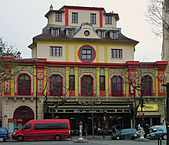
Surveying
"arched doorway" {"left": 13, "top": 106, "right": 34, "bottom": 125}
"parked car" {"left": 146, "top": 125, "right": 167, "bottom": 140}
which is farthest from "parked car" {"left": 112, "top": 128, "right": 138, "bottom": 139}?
"arched doorway" {"left": 13, "top": 106, "right": 34, "bottom": 125}

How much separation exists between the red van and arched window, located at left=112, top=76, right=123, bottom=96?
41.7 ft

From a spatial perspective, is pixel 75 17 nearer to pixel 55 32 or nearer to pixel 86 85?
pixel 55 32

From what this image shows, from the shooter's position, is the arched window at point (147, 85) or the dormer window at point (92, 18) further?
the dormer window at point (92, 18)

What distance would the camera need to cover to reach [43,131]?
123 ft

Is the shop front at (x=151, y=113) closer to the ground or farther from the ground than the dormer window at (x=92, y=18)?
closer to the ground

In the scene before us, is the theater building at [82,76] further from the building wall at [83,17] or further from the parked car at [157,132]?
the parked car at [157,132]

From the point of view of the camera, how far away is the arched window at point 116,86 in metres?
49.1

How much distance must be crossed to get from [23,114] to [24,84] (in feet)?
11.6

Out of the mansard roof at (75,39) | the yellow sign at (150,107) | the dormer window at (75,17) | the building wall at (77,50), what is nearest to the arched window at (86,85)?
the building wall at (77,50)

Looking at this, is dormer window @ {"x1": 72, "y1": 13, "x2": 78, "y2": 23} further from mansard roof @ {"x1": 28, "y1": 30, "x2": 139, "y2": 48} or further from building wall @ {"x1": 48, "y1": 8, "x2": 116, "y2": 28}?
mansard roof @ {"x1": 28, "y1": 30, "x2": 139, "y2": 48}

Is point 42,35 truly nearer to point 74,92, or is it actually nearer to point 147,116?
point 74,92

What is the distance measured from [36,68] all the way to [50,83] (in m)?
2.45

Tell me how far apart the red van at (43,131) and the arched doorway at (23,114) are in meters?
8.57

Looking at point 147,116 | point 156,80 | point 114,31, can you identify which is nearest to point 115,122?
point 147,116
